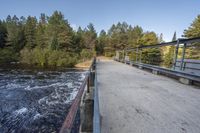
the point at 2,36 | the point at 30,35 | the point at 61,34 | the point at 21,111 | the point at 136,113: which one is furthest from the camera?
the point at 2,36

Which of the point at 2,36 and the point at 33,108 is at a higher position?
the point at 2,36

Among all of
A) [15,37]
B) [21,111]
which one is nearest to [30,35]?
[15,37]

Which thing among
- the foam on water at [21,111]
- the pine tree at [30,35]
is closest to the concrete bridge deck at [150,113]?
the foam on water at [21,111]

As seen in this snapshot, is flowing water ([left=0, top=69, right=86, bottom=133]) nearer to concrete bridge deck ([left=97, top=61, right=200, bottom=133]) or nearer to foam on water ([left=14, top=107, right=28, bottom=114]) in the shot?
foam on water ([left=14, top=107, right=28, bottom=114])

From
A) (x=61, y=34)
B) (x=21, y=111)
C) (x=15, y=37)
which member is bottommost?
(x=21, y=111)

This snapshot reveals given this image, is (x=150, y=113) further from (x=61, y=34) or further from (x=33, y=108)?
(x=61, y=34)

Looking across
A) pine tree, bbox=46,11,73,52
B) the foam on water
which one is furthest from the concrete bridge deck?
pine tree, bbox=46,11,73,52

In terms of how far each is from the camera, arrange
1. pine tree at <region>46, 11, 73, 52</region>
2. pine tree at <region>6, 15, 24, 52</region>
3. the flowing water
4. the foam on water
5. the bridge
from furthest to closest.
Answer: pine tree at <region>6, 15, 24, 52</region> → pine tree at <region>46, 11, 73, 52</region> → the foam on water → the flowing water → the bridge

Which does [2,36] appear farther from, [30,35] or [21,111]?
[21,111]

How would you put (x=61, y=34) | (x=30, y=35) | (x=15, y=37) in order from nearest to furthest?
(x=61, y=34) < (x=15, y=37) < (x=30, y=35)

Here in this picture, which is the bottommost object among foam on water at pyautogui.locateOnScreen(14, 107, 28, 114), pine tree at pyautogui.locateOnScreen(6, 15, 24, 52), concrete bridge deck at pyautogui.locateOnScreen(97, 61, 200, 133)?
foam on water at pyautogui.locateOnScreen(14, 107, 28, 114)

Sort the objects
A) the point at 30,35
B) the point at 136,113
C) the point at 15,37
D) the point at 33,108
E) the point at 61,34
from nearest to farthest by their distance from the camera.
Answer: the point at 136,113 < the point at 33,108 < the point at 61,34 < the point at 15,37 < the point at 30,35

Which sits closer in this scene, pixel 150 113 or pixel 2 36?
pixel 150 113

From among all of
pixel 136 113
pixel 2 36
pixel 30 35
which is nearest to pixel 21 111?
pixel 136 113
